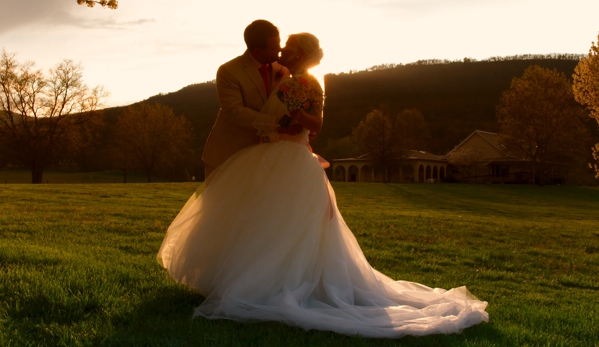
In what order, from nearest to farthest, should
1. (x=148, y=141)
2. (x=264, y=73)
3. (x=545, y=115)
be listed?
(x=264, y=73) < (x=545, y=115) < (x=148, y=141)

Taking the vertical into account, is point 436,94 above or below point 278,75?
above

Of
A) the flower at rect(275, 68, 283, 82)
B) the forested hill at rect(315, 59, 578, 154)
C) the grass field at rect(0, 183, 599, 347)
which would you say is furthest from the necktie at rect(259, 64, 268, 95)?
the forested hill at rect(315, 59, 578, 154)

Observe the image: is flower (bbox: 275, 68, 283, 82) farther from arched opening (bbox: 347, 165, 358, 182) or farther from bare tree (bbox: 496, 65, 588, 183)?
arched opening (bbox: 347, 165, 358, 182)

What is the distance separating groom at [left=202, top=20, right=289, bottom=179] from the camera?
5285 millimetres

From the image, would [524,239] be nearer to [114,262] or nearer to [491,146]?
[114,262]

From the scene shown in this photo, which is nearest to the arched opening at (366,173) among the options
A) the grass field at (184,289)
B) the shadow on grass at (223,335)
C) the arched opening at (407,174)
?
the arched opening at (407,174)

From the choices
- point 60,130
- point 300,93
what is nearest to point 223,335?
point 300,93

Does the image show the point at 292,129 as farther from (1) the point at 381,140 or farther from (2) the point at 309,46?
(1) the point at 381,140

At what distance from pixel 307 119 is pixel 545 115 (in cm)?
5745

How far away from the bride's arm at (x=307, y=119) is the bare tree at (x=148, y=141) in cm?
6288

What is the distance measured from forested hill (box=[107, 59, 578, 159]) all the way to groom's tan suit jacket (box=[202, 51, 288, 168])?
8528cm

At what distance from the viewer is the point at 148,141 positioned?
66188mm

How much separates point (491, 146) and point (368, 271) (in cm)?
7462

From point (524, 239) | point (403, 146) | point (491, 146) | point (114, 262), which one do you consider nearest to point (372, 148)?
point (403, 146)
